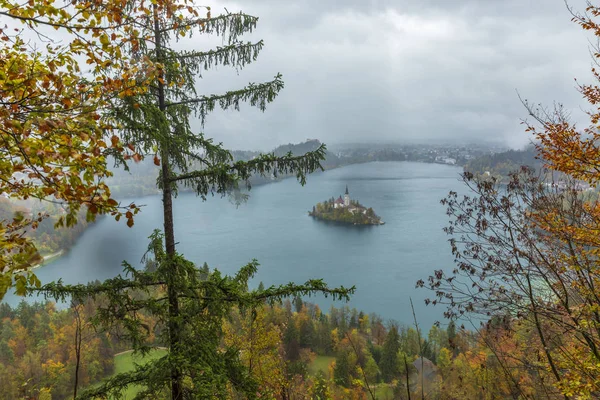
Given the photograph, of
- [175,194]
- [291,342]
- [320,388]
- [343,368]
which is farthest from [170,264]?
[291,342]

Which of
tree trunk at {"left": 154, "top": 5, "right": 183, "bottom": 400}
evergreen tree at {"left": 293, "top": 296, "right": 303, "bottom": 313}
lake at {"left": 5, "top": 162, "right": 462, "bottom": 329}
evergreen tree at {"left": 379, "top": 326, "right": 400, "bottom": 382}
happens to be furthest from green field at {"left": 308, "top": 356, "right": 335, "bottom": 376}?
tree trunk at {"left": 154, "top": 5, "right": 183, "bottom": 400}

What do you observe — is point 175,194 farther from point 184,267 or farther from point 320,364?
point 320,364

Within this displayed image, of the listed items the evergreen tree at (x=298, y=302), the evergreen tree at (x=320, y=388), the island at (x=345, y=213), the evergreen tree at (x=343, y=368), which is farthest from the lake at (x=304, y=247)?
the evergreen tree at (x=320, y=388)

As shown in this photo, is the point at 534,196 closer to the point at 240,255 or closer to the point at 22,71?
the point at 22,71

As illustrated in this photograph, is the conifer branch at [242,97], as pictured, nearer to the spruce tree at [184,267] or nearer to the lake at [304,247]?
the spruce tree at [184,267]

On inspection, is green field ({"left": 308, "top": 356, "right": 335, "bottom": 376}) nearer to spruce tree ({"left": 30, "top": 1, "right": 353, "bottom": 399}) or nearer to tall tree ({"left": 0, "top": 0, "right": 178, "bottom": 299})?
spruce tree ({"left": 30, "top": 1, "right": 353, "bottom": 399})

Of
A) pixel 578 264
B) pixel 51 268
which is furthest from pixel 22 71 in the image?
pixel 51 268
